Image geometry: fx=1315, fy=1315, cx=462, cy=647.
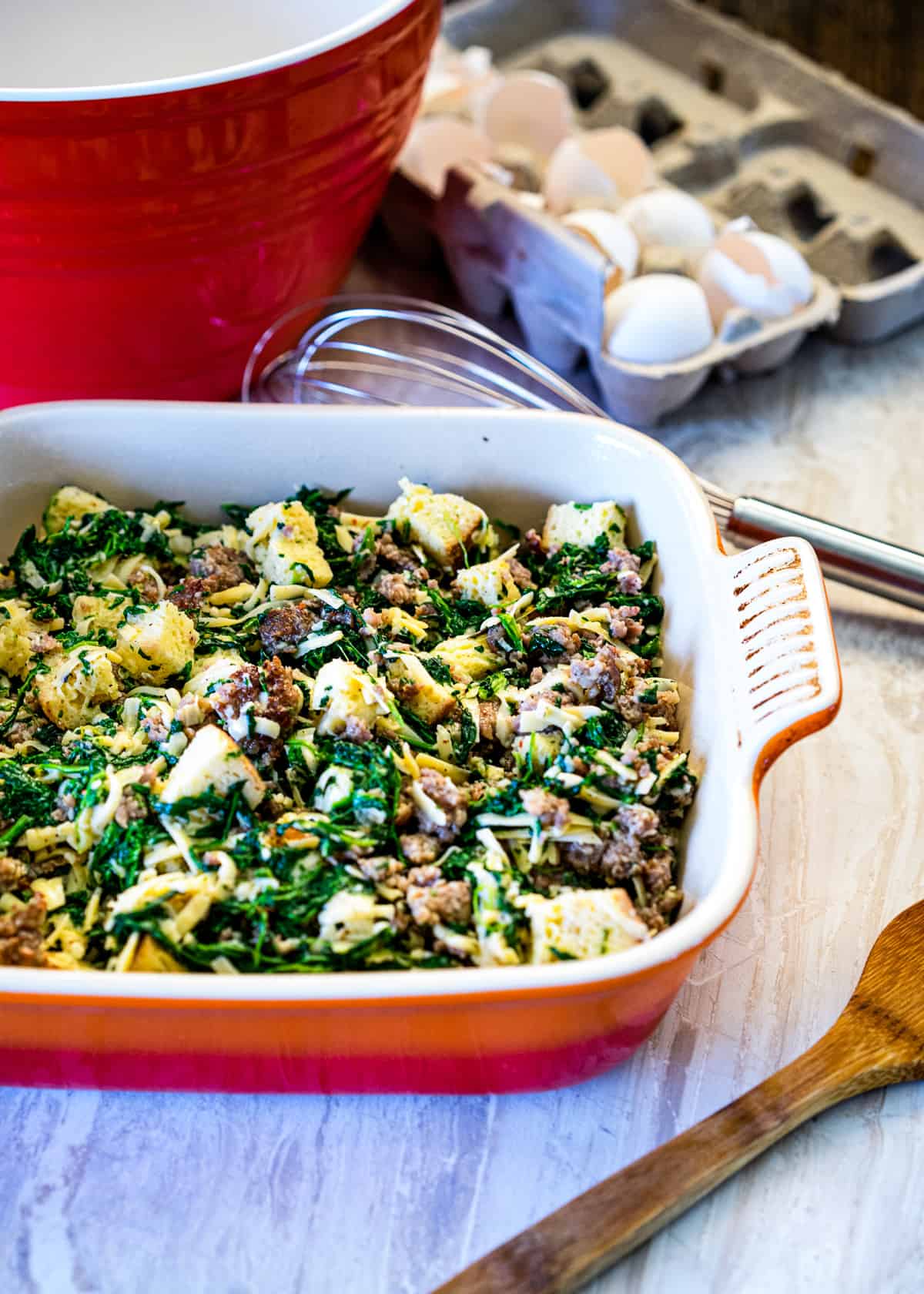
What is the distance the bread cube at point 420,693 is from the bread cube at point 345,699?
28mm

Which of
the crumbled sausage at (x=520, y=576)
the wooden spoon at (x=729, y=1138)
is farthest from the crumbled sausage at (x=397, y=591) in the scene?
the wooden spoon at (x=729, y=1138)

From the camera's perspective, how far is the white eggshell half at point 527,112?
198 centimetres

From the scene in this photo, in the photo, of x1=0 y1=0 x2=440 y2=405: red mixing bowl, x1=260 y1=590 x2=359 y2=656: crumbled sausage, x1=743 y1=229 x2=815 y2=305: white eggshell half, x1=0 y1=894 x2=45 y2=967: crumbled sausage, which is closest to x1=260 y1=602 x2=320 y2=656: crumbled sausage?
x1=260 y1=590 x2=359 y2=656: crumbled sausage

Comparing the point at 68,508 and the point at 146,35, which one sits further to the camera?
the point at 146,35

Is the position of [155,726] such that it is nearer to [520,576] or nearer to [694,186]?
[520,576]

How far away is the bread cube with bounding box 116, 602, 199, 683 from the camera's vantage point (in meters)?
1.24

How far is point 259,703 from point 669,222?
1013 millimetres

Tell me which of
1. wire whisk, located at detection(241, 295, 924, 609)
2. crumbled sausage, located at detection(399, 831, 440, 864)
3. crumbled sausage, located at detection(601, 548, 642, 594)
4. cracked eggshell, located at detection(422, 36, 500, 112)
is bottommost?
wire whisk, located at detection(241, 295, 924, 609)

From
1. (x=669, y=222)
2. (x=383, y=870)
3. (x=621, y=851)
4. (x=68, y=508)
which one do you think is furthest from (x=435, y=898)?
(x=669, y=222)

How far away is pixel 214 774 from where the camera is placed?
1100mm

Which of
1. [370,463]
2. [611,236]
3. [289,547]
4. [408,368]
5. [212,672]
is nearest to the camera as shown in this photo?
[212,672]

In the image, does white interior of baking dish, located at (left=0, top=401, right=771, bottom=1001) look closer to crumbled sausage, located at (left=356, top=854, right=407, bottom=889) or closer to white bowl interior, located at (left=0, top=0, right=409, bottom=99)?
crumbled sausage, located at (left=356, top=854, right=407, bottom=889)

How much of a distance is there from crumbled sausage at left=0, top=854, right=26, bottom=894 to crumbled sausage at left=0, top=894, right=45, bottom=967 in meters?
0.03

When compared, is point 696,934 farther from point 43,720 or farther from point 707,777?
point 43,720
